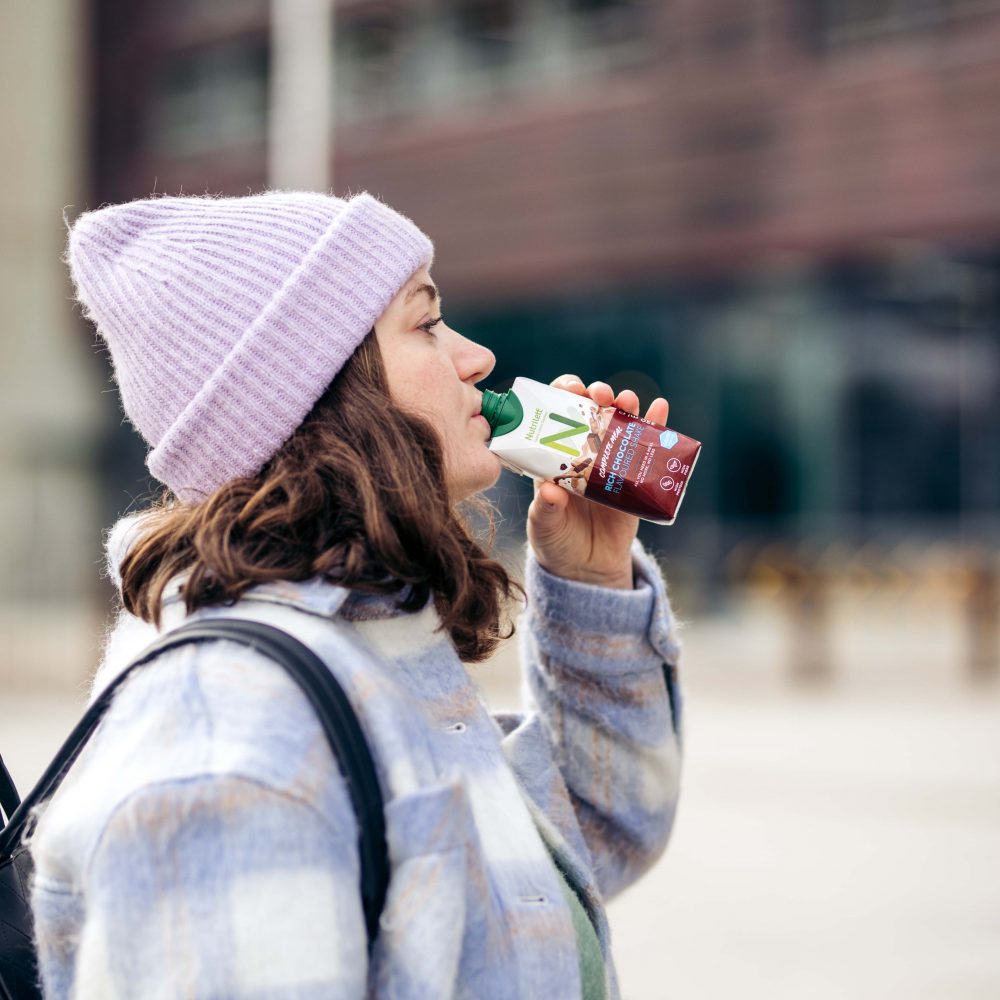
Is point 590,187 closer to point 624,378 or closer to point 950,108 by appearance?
point 624,378

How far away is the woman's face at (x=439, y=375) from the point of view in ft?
6.12

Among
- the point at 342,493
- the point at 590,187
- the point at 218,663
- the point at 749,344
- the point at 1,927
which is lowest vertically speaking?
the point at 1,927

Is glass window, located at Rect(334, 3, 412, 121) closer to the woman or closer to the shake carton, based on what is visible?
the shake carton

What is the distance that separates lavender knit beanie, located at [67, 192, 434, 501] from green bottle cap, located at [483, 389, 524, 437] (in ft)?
0.86

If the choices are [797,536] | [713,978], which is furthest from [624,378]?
[713,978]

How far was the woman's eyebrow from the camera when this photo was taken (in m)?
1.92

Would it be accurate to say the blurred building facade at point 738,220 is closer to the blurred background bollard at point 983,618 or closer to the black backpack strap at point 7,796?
the blurred background bollard at point 983,618

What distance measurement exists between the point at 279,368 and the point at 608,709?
2.55ft

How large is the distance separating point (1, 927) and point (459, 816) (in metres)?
0.53

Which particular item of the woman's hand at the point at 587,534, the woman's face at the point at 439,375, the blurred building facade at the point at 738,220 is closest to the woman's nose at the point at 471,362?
the woman's face at the point at 439,375

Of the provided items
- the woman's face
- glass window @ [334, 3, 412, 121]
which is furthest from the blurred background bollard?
the woman's face

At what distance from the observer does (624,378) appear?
72.5ft

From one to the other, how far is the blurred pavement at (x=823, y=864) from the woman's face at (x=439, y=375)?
373 centimetres

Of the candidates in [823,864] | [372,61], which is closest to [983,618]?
[823,864]
